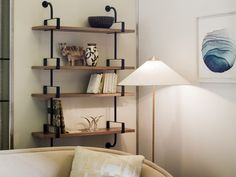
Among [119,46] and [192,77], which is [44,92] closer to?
[119,46]

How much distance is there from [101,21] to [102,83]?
0.55 metres

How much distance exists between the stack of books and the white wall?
412mm

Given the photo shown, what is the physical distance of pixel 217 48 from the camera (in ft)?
11.3

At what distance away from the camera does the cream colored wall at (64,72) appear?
12.3 ft

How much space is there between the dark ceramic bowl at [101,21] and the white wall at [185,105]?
45cm

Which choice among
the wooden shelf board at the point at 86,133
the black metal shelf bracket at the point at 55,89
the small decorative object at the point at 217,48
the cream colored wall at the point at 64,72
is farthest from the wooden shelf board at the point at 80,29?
the wooden shelf board at the point at 86,133

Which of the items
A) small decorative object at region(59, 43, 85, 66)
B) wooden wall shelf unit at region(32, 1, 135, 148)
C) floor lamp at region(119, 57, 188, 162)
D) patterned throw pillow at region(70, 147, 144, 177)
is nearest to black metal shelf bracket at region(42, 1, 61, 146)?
wooden wall shelf unit at region(32, 1, 135, 148)

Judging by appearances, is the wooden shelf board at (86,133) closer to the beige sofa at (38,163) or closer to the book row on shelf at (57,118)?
the book row on shelf at (57,118)

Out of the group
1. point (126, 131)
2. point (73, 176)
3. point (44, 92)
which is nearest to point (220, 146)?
point (126, 131)

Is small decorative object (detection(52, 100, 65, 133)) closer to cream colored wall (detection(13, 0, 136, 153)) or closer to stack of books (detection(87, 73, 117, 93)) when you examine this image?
cream colored wall (detection(13, 0, 136, 153))

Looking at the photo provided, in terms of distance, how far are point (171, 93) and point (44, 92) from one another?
111 centimetres

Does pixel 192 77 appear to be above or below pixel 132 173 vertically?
above

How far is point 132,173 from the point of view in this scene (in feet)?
10.0

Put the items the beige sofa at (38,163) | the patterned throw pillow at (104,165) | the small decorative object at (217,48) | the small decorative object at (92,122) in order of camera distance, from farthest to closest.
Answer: the small decorative object at (92,122) < the small decorative object at (217,48) < the beige sofa at (38,163) < the patterned throw pillow at (104,165)
